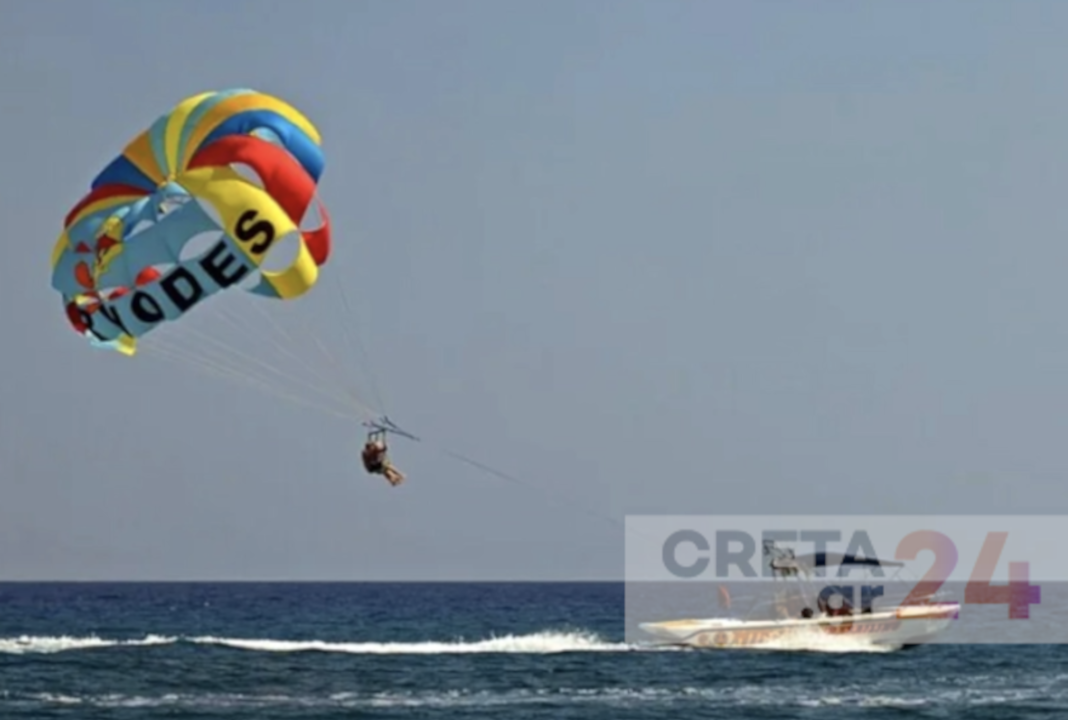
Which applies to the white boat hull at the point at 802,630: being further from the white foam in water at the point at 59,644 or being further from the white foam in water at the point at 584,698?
the white foam in water at the point at 59,644

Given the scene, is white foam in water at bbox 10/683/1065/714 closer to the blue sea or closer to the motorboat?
the blue sea

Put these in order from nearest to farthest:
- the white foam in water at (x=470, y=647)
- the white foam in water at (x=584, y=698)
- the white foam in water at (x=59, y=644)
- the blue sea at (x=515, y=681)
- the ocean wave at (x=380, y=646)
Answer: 1. the blue sea at (x=515, y=681)
2. the white foam in water at (x=584, y=698)
3. the white foam in water at (x=470, y=647)
4. the ocean wave at (x=380, y=646)
5. the white foam in water at (x=59, y=644)

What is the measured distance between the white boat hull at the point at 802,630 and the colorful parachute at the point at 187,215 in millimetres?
20693

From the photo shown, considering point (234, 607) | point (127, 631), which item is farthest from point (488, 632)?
point (234, 607)

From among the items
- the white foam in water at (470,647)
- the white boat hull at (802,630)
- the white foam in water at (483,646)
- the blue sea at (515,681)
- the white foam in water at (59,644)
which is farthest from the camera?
the white foam in water at (59,644)

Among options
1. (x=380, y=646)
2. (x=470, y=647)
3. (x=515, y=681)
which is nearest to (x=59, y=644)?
(x=380, y=646)

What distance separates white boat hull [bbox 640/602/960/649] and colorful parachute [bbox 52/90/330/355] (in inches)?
815

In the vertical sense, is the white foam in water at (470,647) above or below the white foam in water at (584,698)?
above

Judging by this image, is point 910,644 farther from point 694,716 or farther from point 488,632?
point 488,632

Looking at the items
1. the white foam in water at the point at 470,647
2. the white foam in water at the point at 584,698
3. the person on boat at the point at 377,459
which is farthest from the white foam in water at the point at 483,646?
the person on boat at the point at 377,459

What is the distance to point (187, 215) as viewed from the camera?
2923 cm

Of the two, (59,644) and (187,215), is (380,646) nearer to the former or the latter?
(59,644)

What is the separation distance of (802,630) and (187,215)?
915 inches

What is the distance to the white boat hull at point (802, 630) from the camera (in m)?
48.1
